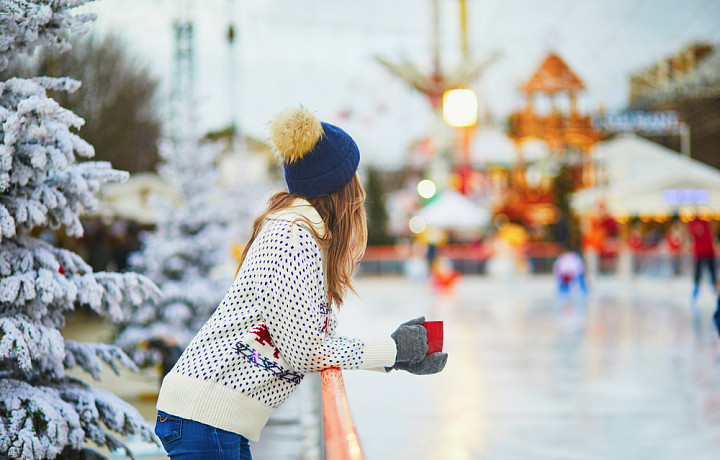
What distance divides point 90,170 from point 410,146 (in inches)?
2596

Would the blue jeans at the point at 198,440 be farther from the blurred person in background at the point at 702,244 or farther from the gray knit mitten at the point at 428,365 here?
the blurred person in background at the point at 702,244

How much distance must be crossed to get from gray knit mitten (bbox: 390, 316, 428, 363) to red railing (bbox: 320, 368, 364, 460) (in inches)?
6.9

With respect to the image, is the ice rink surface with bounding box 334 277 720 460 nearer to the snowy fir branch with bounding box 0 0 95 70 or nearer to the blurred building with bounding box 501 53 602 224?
the snowy fir branch with bounding box 0 0 95 70

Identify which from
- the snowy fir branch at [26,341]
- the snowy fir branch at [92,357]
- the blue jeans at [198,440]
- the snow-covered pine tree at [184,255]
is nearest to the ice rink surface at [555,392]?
the blue jeans at [198,440]

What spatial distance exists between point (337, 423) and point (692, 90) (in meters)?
40.8

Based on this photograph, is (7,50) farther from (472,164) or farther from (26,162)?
(472,164)

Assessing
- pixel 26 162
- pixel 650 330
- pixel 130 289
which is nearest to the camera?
pixel 26 162

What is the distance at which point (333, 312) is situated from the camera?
2191mm

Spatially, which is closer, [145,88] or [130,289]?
[130,289]

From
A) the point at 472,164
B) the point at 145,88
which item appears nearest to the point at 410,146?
the point at 472,164

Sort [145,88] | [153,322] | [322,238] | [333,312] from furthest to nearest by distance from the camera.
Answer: [145,88] < [153,322] < [333,312] < [322,238]

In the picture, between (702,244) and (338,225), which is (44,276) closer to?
(338,225)

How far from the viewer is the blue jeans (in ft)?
6.43

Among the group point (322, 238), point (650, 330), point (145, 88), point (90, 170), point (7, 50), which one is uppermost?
point (145, 88)
